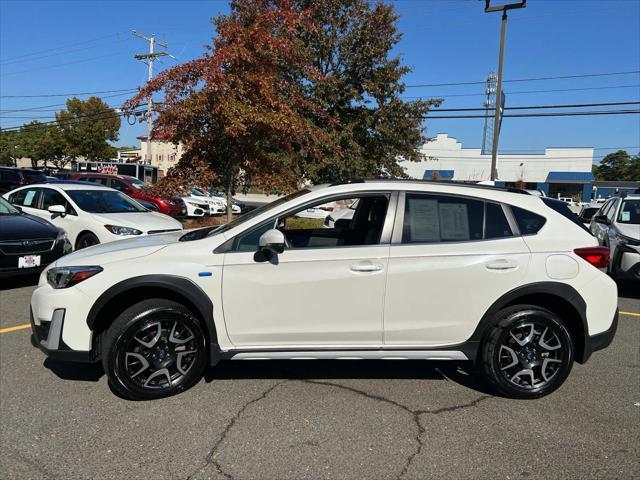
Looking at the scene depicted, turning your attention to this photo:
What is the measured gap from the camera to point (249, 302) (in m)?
3.53

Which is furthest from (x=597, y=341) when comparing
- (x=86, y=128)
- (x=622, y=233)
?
(x=86, y=128)

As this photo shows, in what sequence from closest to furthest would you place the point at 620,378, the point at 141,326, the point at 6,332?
the point at 141,326, the point at 620,378, the point at 6,332

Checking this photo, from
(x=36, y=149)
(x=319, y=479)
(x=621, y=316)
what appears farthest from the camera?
(x=36, y=149)

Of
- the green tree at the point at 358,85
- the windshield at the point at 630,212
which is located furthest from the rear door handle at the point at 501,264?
the green tree at the point at 358,85

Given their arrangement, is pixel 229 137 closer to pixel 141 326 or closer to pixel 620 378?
pixel 141 326

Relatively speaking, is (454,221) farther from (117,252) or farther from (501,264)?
(117,252)

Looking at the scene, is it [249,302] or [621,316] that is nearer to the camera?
[249,302]

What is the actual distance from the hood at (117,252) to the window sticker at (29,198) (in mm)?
6636

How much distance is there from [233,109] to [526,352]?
6.93m

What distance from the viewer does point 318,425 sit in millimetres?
3305

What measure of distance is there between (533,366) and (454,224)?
4.13 ft

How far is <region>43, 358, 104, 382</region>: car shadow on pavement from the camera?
405 centimetres

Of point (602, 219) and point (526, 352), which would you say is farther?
point (602, 219)

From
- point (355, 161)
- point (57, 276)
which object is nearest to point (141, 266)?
point (57, 276)
